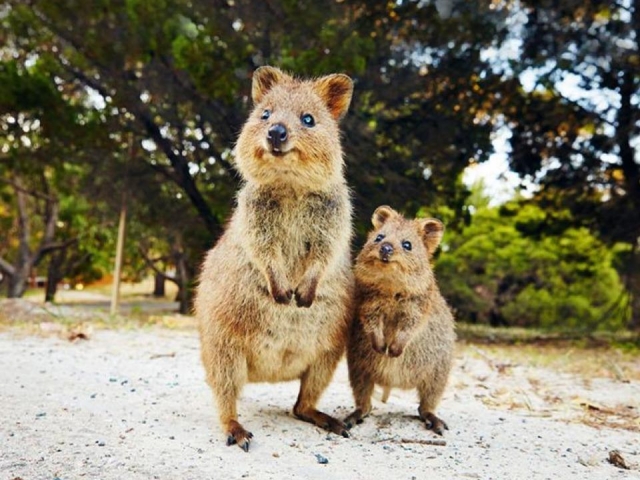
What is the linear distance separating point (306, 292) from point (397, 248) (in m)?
0.70

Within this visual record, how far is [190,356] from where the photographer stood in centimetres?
685

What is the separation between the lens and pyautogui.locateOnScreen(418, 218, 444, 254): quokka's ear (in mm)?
4227

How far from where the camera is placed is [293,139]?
10.8ft

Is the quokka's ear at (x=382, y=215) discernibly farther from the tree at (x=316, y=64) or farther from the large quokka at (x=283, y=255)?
the tree at (x=316, y=64)

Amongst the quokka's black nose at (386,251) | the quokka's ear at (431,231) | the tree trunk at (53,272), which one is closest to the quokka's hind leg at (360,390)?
the quokka's black nose at (386,251)

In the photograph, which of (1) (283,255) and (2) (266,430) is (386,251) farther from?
(2) (266,430)

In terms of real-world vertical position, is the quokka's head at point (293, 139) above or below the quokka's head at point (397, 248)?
above

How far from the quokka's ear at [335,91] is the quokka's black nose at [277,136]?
65cm

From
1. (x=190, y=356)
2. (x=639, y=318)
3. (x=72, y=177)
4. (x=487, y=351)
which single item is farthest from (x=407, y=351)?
(x=72, y=177)

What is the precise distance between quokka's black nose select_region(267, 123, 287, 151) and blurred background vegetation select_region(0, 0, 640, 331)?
5499 millimetres

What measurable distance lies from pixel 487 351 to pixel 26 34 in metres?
9.19

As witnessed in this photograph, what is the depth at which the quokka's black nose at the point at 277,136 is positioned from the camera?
3213 millimetres

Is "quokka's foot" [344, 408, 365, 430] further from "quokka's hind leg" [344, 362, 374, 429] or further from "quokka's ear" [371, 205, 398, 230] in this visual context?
"quokka's ear" [371, 205, 398, 230]

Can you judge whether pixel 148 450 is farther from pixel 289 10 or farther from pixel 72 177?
pixel 72 177
